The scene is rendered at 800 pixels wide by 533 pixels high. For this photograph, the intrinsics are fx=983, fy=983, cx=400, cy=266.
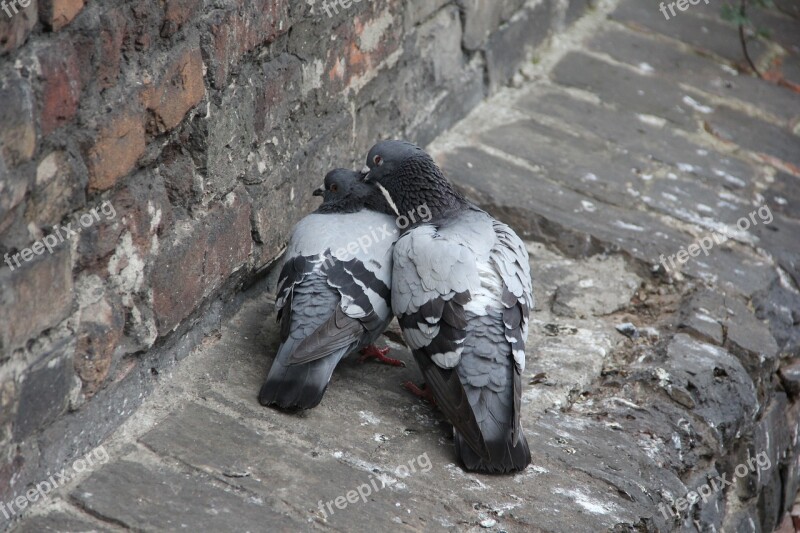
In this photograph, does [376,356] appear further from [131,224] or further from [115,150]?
[115,150]

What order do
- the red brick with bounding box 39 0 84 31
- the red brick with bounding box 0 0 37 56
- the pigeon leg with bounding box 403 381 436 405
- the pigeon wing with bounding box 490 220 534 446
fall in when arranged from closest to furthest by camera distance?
the red brick with bounding box 0 0 37 56
the red brick with bounding box 39 0 84 31
the pigeon wing with bounding box 490 220 534 446
the pigeon leg with bounding box 403 381 436 405

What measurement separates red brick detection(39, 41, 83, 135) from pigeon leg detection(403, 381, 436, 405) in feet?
4.55

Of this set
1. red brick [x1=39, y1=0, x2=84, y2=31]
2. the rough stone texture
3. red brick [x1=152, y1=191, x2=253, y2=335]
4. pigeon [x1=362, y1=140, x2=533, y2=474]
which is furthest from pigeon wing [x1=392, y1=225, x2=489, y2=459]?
red brick [x1=39, y1=0, x2=84, y2=31]

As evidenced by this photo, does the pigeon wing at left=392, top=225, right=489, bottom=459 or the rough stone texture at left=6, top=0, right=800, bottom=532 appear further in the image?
the pigeon wing at left=392, top=225, right=489, bottom=459

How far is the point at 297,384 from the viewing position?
2.89 meters

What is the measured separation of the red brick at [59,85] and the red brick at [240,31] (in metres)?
0.58

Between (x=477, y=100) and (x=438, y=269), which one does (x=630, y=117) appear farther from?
(x=438, y=269)

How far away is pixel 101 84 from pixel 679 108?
361 cm

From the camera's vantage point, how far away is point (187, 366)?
3.03 m

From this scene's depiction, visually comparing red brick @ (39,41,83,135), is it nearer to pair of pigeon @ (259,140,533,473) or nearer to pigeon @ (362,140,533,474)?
pair of pigeon @ (259,140,533,473)

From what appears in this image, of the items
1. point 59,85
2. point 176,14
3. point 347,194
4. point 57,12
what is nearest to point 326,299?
point 347,194

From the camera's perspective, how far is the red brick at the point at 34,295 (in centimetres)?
218

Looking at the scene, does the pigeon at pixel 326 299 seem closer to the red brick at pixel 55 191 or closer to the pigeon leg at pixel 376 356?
the pigeon leg at pixel 376 356

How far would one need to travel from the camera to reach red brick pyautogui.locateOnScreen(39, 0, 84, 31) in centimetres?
213
